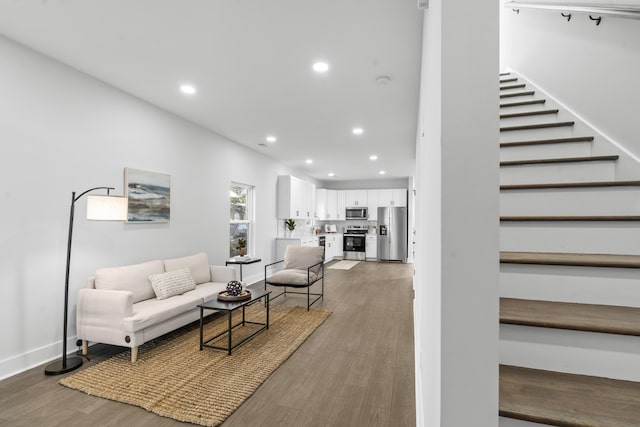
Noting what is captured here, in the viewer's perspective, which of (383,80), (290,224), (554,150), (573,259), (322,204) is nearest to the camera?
(573,259)

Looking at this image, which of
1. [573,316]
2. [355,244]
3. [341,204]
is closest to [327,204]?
[341,204]

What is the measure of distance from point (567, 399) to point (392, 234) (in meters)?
8.61

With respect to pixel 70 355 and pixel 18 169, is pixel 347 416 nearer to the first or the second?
pixel 70 355

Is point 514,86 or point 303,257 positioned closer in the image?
point 514,86

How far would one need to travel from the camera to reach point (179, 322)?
3.29 m

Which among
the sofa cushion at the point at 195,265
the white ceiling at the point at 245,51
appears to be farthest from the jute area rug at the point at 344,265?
the white ceiling at the point at 245,51

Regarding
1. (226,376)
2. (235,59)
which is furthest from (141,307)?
(235,59)

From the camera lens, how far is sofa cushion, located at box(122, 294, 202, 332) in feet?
8.98

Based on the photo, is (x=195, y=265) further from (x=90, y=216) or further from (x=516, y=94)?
(x=516, y=94)

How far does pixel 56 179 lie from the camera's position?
113 inches

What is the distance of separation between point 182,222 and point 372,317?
2.95m

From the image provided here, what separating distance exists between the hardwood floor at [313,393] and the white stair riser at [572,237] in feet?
4.42

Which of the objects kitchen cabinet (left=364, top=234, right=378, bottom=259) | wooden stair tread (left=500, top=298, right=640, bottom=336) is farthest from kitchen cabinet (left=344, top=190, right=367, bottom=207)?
wooden stair tread (left=500, top=298, right=640, bottom=336)

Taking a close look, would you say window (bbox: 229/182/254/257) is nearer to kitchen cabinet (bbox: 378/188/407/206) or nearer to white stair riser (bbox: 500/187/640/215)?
white stair riser (bbox: 500/187/640/215)
